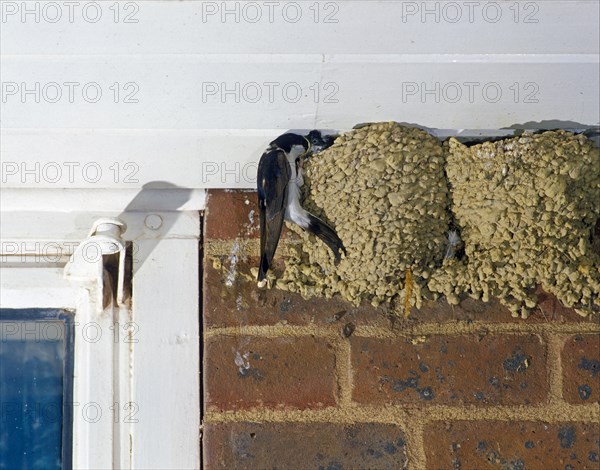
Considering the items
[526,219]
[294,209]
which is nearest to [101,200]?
[294,209]

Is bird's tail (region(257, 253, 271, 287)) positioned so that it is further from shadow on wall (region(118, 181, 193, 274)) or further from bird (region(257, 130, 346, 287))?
shadow on wall (region(118, 181, 193, 274))

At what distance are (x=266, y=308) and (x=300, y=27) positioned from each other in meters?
0.44

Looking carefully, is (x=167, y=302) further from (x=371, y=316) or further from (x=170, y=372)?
(x=371, y=316)

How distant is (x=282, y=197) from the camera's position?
1298mm

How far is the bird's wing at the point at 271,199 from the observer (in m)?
1.29

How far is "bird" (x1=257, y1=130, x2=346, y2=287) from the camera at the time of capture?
1295mm

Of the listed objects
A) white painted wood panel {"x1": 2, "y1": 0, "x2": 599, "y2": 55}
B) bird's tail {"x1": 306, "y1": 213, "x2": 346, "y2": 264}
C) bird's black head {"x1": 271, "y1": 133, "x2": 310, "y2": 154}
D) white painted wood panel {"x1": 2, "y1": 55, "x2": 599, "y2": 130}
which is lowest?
bird's tail {"x1": 306, "y1": 213, "x2": 346, "y2": 264}

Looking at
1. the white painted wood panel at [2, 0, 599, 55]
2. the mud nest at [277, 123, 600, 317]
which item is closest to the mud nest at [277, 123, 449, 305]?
the mud nest at [277, 123, 600, 317]

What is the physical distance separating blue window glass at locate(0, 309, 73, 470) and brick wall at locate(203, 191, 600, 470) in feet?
0.82

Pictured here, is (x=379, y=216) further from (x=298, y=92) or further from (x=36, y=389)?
(x=36, y=389)

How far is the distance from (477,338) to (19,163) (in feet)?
2.57

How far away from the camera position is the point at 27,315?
1.39 m

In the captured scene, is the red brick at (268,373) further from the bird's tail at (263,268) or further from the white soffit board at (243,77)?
the white soffit board at (243,77)

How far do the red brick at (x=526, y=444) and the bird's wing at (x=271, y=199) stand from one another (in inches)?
14.6
